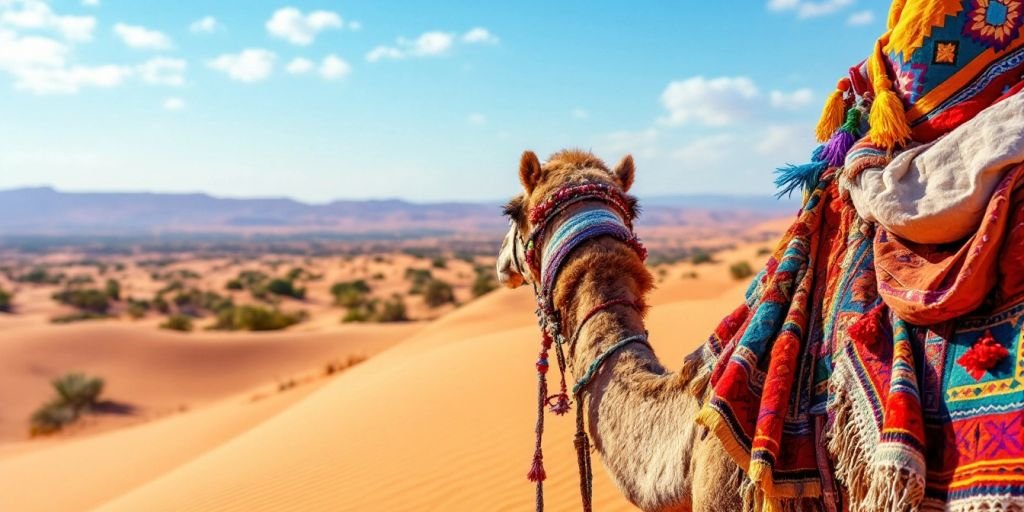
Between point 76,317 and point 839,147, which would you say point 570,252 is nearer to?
point 839,147

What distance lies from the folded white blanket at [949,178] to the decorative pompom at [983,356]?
306mm

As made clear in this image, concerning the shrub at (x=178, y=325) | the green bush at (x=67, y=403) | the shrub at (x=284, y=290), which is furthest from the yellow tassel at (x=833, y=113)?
the shrub at (x=284, y=290)

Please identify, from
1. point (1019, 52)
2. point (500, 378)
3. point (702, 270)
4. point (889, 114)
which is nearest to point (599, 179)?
point (889, 114)

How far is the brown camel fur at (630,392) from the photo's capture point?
2439 millimetres

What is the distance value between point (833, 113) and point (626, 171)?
107 centimetres

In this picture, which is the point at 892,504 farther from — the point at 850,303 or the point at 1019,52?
the point at 1019,52

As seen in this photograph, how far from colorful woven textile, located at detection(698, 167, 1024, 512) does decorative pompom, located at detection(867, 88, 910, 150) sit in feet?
0.85

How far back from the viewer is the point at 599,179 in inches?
130

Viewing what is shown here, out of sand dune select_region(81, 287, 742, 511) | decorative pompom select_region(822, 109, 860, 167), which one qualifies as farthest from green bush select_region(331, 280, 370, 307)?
decorative pompom select_region(822, 109, 860, 167)

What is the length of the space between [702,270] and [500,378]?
21.8m

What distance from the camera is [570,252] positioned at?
310 centimetres

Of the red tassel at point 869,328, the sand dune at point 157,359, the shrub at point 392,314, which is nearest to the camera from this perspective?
the red tassel at point 869,328

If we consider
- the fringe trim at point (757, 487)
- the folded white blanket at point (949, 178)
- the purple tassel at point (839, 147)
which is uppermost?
the purple tassel at point (839, 147)

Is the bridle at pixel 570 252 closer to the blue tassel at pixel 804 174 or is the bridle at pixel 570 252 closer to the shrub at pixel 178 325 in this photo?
the blue tassel at pixel 804 174
